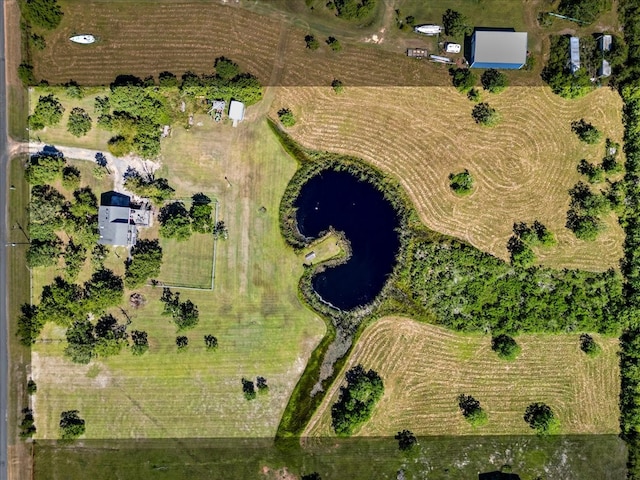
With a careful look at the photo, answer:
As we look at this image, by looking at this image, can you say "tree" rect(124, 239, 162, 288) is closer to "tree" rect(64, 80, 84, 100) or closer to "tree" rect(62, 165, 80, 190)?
"tree" rect(62, 165, 80, 190)

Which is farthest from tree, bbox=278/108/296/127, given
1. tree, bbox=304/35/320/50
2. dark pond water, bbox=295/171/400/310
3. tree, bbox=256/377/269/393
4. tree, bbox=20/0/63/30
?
tree, bbox=256/377/269/393

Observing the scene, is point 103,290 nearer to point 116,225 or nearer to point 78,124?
point 116,225

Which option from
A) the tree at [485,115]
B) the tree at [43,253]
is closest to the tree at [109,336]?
the tree at [43,253]

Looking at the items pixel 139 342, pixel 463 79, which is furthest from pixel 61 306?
pixel 463 79

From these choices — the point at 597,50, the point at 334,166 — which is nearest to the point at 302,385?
the point at 334,166

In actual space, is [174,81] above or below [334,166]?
above

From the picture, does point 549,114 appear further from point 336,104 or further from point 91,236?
point 91,236

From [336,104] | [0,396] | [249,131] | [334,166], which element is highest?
[336,104]
